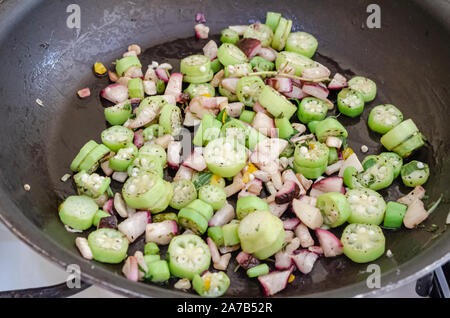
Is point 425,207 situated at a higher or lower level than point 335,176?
higher

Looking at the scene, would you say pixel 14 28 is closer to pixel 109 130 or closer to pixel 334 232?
pixel 109 130

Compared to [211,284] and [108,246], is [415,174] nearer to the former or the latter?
[211,284]

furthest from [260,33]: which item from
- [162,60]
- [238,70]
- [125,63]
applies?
[125,63]

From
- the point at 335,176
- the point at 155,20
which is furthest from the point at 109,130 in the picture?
the point at 335,176

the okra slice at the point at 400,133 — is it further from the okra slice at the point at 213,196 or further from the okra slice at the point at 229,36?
the okra slice at the point at 229,36
